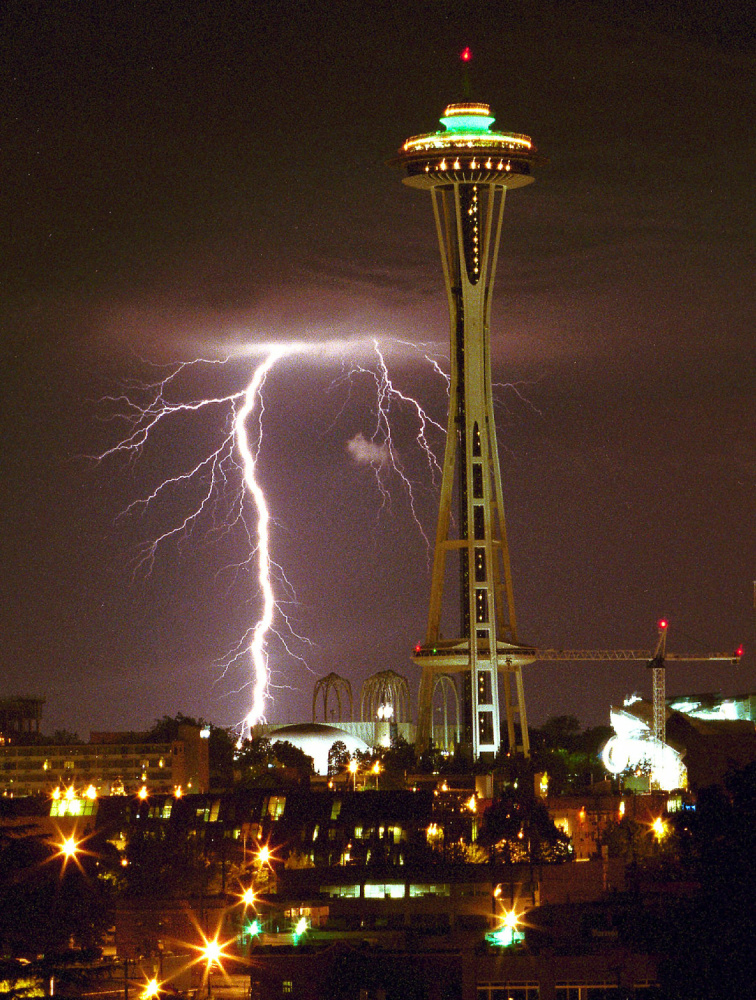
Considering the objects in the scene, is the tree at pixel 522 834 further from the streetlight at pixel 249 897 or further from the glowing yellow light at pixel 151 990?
the glowing yellow light at pixel 151 990

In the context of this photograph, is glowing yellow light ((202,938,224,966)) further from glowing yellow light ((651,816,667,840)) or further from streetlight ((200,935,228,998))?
glowing yellow light ((651,816,667,840))

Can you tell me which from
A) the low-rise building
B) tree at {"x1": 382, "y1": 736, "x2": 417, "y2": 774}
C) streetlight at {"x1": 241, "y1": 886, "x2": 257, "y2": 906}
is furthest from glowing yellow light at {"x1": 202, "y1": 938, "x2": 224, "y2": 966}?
the low-rise building

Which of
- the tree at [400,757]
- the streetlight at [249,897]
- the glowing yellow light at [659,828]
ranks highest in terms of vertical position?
the tree at [400,757]

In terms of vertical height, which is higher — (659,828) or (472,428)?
(472,428)

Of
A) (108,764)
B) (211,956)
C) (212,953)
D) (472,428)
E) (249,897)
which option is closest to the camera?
(211,956)

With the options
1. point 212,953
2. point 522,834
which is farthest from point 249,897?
point 522,834

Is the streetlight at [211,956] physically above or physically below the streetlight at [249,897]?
below

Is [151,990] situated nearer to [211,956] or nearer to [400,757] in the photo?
[211,956]

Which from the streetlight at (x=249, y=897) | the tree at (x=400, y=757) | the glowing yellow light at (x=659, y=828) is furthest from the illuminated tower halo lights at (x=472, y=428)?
the streetlight at (x=249, y=897)

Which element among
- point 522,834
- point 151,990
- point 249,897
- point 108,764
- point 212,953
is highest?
point 108,764
